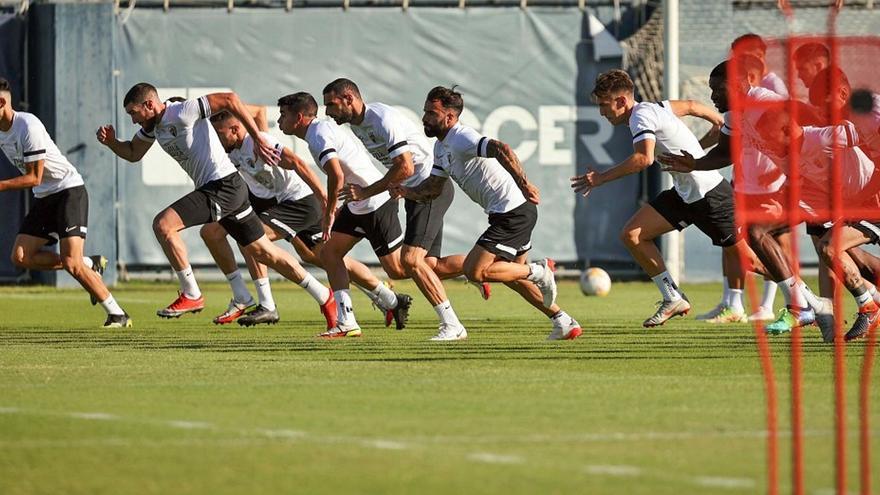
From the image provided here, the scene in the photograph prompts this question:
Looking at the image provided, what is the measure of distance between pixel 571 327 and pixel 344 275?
2.02 metres

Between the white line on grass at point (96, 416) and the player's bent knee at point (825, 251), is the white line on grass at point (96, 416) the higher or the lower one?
the lower one

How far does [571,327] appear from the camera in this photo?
14.1 meters

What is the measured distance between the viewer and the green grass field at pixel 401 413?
21.7ft

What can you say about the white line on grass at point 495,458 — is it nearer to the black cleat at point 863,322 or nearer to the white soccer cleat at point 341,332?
the black cleat at point 863,322

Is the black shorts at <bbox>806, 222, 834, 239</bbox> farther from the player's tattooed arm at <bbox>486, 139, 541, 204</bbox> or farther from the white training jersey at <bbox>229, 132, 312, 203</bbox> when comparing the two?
the white training jersey at <bbox>229, 132, 312, 203</bbox>

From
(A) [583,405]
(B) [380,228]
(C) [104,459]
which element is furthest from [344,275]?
(C) [104,459]

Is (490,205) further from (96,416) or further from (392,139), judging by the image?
(96,416)

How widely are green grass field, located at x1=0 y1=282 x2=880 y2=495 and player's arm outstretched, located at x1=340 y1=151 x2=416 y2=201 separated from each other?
1.17 meters

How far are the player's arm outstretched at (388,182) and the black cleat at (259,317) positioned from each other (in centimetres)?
271

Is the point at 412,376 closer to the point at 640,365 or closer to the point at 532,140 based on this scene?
the point at 640,365

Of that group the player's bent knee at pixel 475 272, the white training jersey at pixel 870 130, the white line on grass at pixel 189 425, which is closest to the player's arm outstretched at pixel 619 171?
the player's bent knee at pixel 475 272

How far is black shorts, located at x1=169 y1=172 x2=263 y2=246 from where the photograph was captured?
53.1ft

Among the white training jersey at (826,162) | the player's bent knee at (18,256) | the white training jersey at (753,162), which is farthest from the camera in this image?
the player's bent knee at (18,256)

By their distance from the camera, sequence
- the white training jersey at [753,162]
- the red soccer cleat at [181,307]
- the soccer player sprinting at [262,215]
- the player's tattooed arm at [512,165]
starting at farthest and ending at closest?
the red soccer cleat at [181,307], the soccer player sprinting at [262,215], the player's tattooed arm at [512,165], the white training jersey at [753,162]
